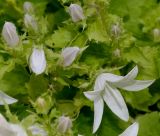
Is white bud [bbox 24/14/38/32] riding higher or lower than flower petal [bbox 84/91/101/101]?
higher

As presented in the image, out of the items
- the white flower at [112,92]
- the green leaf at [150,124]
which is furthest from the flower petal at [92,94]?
the green leaf at [150,124]

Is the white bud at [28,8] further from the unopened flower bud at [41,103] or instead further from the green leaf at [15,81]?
the unopened flower bud at [41,103]

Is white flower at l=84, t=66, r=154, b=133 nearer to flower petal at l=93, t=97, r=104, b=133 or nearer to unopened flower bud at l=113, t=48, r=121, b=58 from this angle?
flower petal at l=93, t=97, r=104, b=133

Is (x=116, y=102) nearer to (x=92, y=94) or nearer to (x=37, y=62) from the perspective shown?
(x=92, y=94)

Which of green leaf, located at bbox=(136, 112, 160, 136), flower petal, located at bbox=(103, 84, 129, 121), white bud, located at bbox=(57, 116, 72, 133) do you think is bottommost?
green leaf, located at bbox=(136, 112, 160, 136)

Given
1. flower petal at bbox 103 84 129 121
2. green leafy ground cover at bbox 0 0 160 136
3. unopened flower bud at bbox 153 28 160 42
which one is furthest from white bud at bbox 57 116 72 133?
unopened flower bud at bbox 153 28 160 42

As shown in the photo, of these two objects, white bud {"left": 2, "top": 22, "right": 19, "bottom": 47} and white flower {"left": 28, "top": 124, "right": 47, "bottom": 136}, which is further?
white bud {"left": 2, "top": 22, "right": 19, "bottom": 47}

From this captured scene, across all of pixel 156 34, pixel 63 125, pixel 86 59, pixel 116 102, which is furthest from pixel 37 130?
pixel 156 34
